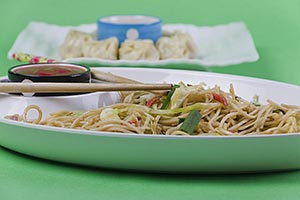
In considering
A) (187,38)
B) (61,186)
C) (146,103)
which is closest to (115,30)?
(187,38)

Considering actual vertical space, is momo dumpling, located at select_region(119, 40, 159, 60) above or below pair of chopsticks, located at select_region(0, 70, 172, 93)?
below

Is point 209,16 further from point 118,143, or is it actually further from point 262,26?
point 118,143

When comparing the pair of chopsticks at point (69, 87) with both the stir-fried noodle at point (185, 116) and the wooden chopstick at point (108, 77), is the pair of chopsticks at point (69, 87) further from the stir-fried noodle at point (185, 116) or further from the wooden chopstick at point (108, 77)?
the wooden chopstick at point (108, 77)

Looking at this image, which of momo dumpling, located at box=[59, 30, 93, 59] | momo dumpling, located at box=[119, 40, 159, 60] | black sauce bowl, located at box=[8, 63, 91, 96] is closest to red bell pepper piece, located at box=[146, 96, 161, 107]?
black sauce bowl, located at box=[8, 63, 91, 96]

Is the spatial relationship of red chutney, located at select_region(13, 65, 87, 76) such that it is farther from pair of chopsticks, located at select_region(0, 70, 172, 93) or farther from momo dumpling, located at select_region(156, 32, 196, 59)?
momo dumpling, located at select_region(156, 32, 196, 59)

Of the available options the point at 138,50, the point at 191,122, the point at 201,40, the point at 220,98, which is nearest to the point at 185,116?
the point at 191,122

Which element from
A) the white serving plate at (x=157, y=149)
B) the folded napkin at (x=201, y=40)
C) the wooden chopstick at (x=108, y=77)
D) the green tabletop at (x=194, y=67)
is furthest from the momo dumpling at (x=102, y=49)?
the white serving plate at (x=157, y=149)
